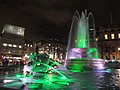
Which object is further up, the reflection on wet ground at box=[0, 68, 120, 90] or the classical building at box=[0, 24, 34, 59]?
the classical building at box=[0, 24, 34, 59]

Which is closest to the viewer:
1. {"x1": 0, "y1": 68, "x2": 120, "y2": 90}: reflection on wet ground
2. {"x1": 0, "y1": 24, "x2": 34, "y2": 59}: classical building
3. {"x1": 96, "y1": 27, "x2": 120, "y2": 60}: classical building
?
{"x1": 0, "y1": 68, "x2": 120, "y2": 90}: reflection on wet ground

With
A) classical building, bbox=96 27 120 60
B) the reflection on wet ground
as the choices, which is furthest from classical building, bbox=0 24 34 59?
the reflection on wet ground

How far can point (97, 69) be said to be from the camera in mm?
33188

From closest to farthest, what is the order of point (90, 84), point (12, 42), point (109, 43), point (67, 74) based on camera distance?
point (90, 84), point (67, 74), point (109, 43), point (12, 42)

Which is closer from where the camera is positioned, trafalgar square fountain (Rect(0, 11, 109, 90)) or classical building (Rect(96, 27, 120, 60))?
trafalgar square fountain (Rect(0, 11, 109, 90))

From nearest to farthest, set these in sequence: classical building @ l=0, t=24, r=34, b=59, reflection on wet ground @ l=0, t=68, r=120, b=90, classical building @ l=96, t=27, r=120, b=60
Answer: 1. reflection on wet ground @ l=0, t=68, r=120, b=90
2. classical building @ l=96, t=27, r=120, b=60
3. classical building @ l=0, t=24, r=34, b=59

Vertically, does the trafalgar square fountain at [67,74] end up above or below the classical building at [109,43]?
below

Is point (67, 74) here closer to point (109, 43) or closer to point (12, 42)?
point (109, 43)

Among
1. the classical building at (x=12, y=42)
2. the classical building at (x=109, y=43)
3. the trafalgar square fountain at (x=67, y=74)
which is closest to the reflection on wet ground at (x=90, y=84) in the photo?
the trafalgar square fountain at (x=67, y=74)

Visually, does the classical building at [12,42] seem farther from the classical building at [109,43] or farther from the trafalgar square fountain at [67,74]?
the trafalgar square fountain at [67,74]

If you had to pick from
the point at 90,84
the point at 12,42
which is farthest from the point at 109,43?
the point at 90,84

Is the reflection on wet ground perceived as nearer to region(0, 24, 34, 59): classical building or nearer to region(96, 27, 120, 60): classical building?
region(96, 27, 120, 60): classical building

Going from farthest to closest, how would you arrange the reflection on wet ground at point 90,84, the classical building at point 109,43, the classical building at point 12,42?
the classical building at point 12,42
the classical building at point 109,43
the reflection on wet ground at point 90,84

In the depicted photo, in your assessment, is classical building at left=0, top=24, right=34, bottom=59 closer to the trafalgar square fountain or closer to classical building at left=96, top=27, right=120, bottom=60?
classical building at left=96, top=27, right=120, bottom=60
